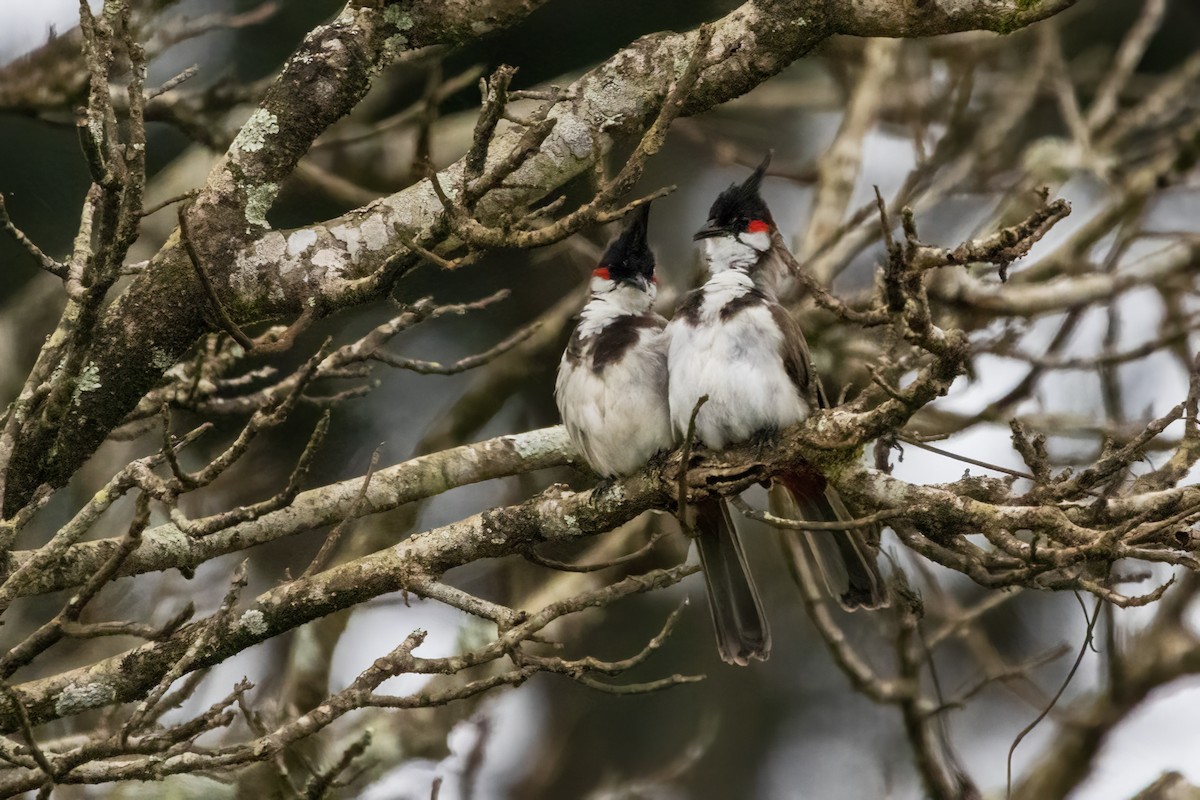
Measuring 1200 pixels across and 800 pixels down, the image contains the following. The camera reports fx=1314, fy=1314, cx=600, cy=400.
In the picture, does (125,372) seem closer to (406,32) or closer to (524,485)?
(406,32)

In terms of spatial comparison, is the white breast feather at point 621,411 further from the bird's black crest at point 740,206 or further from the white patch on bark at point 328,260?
the white patch on bark at point 328,260

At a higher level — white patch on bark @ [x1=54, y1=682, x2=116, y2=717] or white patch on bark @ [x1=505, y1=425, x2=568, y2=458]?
white patch on bark @ [x1=54, y1=682, x2=116, y2=717]

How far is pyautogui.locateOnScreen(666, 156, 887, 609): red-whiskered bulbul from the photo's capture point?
4125 millimetres

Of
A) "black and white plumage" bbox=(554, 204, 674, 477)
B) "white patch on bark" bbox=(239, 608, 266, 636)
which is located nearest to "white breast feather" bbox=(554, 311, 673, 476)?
"black and white plumage" bbox=(554, 204, 674, 477)

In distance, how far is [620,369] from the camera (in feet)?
15.0

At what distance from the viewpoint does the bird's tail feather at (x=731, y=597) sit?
440 centimetres

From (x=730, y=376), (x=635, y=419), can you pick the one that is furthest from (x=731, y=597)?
(x=730, y=376)

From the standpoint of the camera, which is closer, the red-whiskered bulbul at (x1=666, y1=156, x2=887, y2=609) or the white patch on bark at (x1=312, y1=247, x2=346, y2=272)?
the white patch on bark at (x1=312, y1=247, x2=346, y2=272)

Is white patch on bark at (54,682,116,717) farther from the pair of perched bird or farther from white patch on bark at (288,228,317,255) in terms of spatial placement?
the pair of perched bird

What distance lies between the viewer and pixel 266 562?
705 cm

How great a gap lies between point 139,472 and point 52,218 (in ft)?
11.8

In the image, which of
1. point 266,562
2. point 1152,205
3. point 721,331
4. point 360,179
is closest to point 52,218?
point 360,179

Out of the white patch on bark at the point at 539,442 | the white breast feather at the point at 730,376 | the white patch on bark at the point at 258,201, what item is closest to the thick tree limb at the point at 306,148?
the white patch on bark at the point at 258,201

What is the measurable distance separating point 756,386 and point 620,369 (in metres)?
0.62
